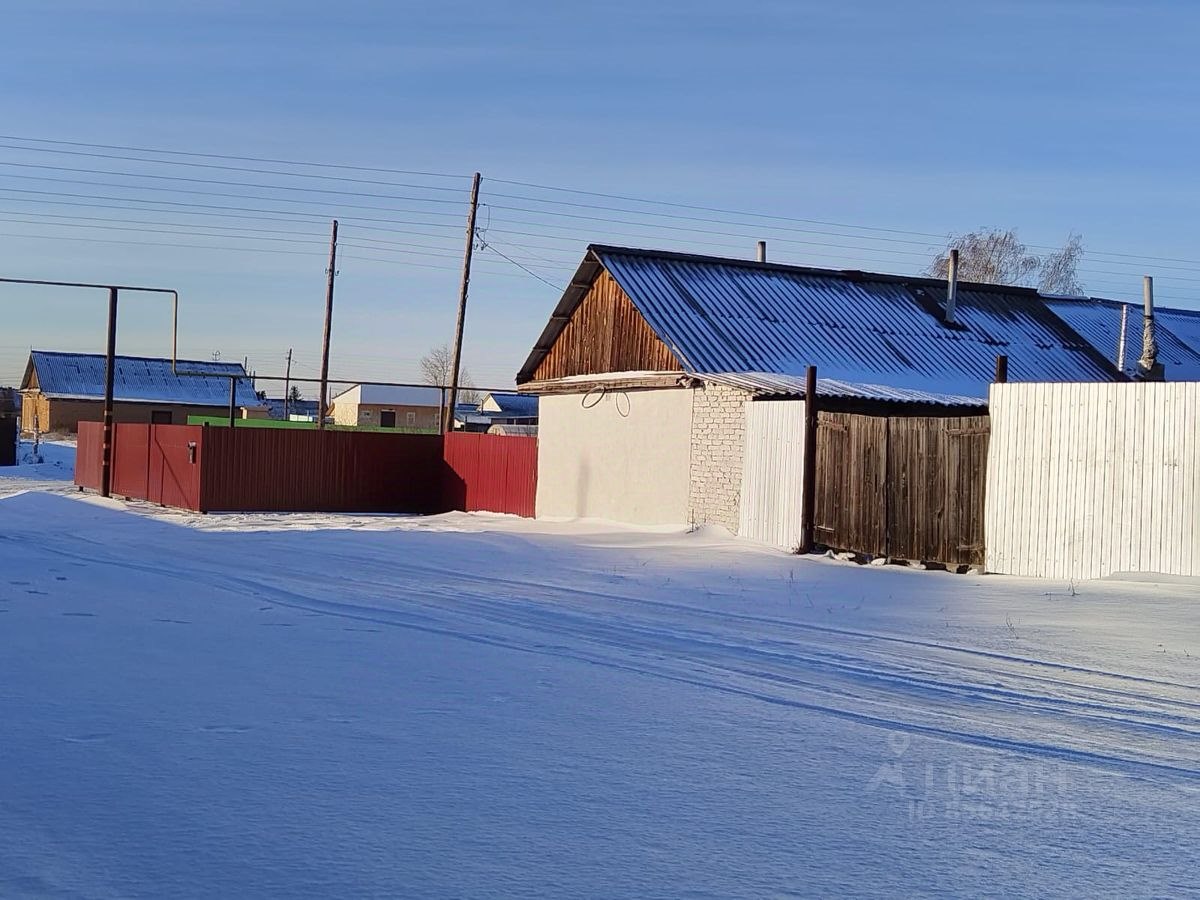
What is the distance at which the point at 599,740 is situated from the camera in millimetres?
6844

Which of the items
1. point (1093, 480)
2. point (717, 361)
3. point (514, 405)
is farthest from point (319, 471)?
point (514, 405)

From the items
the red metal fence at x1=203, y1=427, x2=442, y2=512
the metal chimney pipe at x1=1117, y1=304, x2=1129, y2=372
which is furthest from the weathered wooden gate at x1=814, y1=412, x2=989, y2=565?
the red metal fence at x1=203, y1=427, x2=442, y2=512

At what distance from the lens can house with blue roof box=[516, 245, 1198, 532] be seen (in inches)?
805

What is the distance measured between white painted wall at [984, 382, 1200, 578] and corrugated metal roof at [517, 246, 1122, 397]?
7.18 metres

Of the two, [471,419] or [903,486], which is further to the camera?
[471,419]

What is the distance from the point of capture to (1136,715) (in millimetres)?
7668

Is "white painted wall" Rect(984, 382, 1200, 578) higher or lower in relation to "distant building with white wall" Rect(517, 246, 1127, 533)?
lower

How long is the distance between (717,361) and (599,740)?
15124 mm

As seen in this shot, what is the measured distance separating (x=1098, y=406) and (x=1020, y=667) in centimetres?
561

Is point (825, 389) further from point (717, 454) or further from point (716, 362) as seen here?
point (716, 362)

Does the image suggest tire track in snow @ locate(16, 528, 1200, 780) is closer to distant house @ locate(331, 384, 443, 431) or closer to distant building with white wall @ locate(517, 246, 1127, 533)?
distant building with white wall @ locate(517, 246, 1127, 533)

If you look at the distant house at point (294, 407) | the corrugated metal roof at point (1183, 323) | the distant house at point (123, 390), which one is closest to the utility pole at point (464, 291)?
the corrugated metal roof at point (1183, 323)

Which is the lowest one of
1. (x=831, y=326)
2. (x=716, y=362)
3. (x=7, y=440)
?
(x=7, y=440)

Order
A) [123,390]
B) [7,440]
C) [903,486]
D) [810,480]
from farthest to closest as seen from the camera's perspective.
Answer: [123,390], [7,440], [810,480], [903,486]
